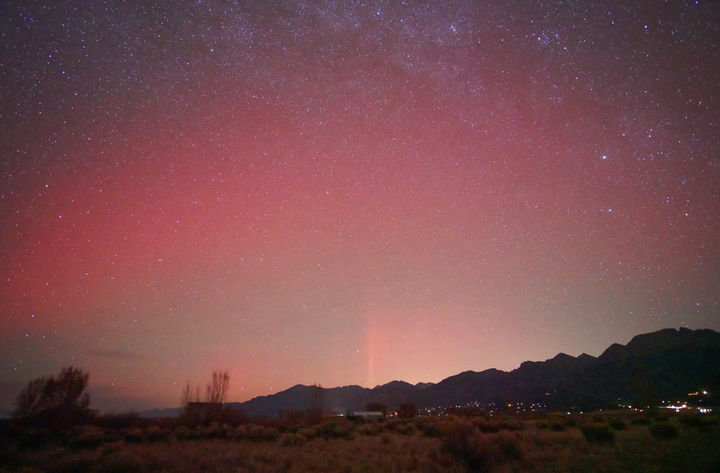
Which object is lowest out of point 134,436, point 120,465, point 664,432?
point 664,432

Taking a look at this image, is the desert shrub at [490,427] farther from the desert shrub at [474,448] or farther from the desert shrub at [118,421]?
the desert shrub at [118,421]

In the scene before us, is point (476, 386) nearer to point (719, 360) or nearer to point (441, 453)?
point (719, 360)

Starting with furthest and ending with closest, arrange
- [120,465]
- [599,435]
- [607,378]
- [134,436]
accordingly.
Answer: [607,378], [134,436], [599,435], [120,465]

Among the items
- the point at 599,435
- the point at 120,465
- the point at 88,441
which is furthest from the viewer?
the point at 88,441

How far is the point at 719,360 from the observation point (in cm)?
10362

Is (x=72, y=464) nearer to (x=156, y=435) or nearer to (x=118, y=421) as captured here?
(x=156, y=435)

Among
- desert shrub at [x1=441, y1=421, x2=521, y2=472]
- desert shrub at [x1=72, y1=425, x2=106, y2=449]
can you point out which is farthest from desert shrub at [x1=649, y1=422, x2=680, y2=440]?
desert shrub at [x1=72, y1=425, x2=106, y2=449]

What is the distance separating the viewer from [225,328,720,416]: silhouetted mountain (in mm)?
Answer: 100688

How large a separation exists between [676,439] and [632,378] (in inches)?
4326

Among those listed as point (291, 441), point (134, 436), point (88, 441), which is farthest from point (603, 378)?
point (88, 441)

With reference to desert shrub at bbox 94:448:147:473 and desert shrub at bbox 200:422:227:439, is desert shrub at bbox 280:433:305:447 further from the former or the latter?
desert shrub at bbox 94:448:147:473

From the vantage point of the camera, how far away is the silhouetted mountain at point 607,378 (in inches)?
3964

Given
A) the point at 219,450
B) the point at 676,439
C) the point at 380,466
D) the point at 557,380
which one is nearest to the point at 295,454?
the point at 219,450

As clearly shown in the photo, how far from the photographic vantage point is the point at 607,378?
4675 inches
